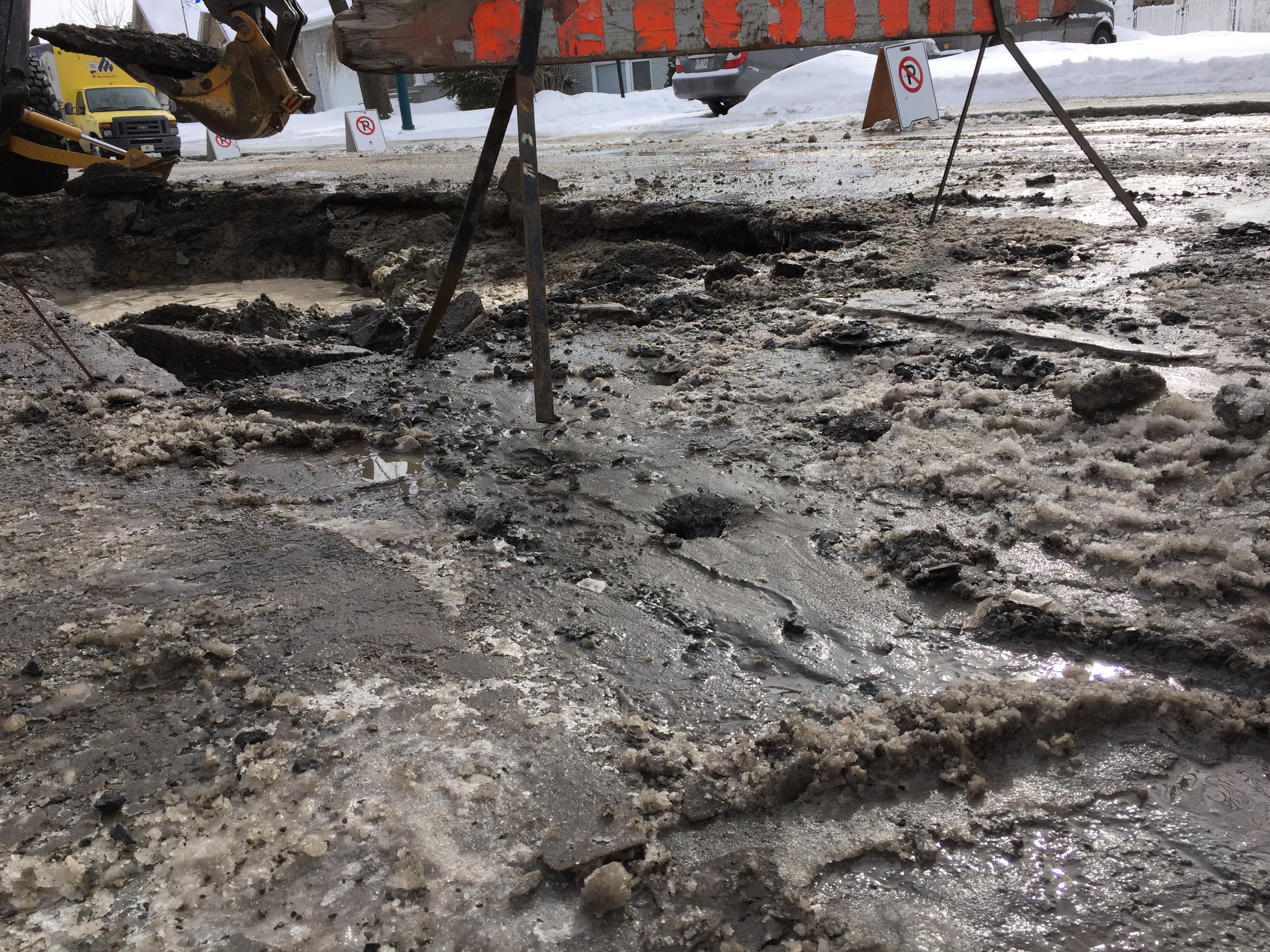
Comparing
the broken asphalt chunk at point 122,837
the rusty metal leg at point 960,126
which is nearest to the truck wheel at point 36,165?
the rusty metal leg at point 960,126

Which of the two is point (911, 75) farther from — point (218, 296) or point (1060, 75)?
point (218, 296)

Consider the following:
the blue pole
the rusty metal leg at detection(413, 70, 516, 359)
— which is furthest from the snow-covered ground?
the rusty metal leg at detection(413, 70, 516, 359)

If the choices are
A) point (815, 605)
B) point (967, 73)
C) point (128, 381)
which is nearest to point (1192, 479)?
point (815, 605)

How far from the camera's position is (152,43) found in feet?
19.9

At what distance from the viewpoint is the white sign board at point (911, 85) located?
10.4m

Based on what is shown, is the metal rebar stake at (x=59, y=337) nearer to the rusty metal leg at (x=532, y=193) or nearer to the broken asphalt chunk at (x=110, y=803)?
the rusty metal leg at (x=532, y=193)

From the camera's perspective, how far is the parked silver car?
15602 millimetres

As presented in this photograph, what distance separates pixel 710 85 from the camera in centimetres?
1566

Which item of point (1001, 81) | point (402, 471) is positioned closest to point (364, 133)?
point (1001, 81)

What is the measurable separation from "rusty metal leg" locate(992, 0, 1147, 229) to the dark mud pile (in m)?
5.37

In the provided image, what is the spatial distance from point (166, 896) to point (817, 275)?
14.0 feet

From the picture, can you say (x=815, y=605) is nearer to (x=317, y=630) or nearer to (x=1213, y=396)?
(x=317, y=630)

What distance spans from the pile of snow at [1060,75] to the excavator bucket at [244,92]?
10.1m

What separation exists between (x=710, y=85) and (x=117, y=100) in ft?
40.8
